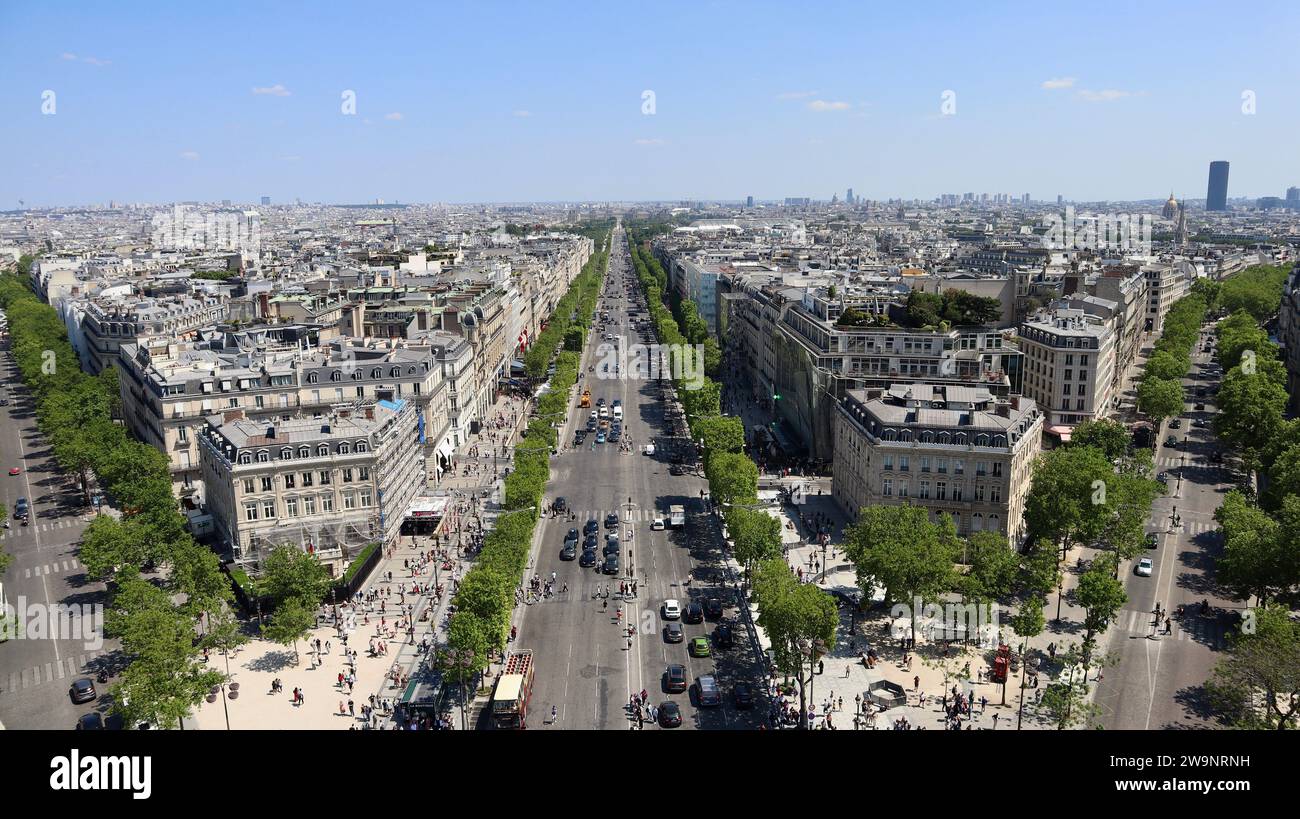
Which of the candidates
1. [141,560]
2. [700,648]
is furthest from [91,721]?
[700,648]

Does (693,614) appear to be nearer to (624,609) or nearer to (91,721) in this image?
(624,609)

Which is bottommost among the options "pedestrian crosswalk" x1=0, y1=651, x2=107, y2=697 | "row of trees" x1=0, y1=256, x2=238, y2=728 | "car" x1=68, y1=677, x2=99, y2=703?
"pedestrian crosswalk" x1=0, y1=651, x2=107, y2=697

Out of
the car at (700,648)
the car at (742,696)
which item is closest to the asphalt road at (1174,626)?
the car at (742,696)

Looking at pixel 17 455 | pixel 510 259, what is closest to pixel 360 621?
pixel 17 455

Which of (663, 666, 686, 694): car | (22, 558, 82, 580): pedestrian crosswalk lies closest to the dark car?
(663, 666, 686, 694): car

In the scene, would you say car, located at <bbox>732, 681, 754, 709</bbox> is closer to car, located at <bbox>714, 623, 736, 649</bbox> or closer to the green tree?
car, located at <bbox>714, 623, 736, 649</bbox>
